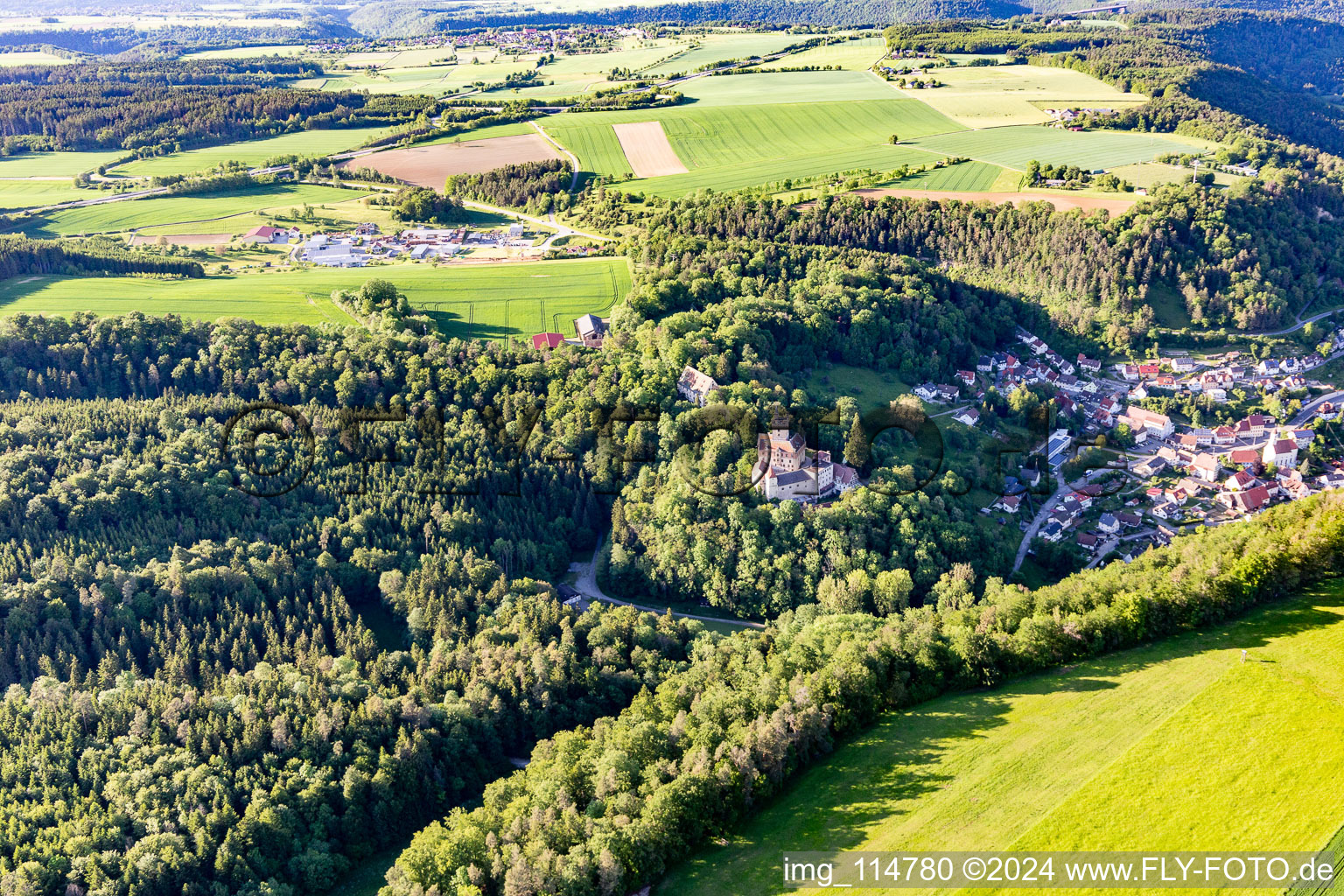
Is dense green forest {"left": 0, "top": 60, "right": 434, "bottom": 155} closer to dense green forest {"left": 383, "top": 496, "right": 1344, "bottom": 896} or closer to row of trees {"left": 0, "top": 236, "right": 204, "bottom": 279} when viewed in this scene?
row of trees {"left": 0, "top": 236, "right": 204, "bottom": 279}

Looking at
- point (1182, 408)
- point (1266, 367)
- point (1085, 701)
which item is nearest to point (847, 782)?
point (1085, 701)

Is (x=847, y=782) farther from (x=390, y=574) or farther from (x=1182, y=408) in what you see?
(x=1182, y=408)

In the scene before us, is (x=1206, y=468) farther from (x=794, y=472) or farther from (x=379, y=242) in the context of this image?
(x=379, y=242)

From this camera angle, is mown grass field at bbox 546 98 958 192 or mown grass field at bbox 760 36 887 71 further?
mown grass field at bbox 760 36 887 71

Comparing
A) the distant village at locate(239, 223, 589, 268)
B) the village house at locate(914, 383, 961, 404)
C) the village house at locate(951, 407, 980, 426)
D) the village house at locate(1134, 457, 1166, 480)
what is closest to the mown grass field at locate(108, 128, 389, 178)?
the distant village at locate(239, 223, 589, 268)

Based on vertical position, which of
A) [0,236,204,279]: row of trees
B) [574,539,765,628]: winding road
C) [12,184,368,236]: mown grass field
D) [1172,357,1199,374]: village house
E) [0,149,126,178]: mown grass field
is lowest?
[574,539,765,628]: winding road

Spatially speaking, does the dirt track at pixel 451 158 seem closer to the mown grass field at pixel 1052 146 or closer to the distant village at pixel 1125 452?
the mown grass field at pixel 1052 146

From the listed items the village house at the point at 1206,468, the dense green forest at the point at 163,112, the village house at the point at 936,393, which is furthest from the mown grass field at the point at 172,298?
the village house at the point at 1206,468
